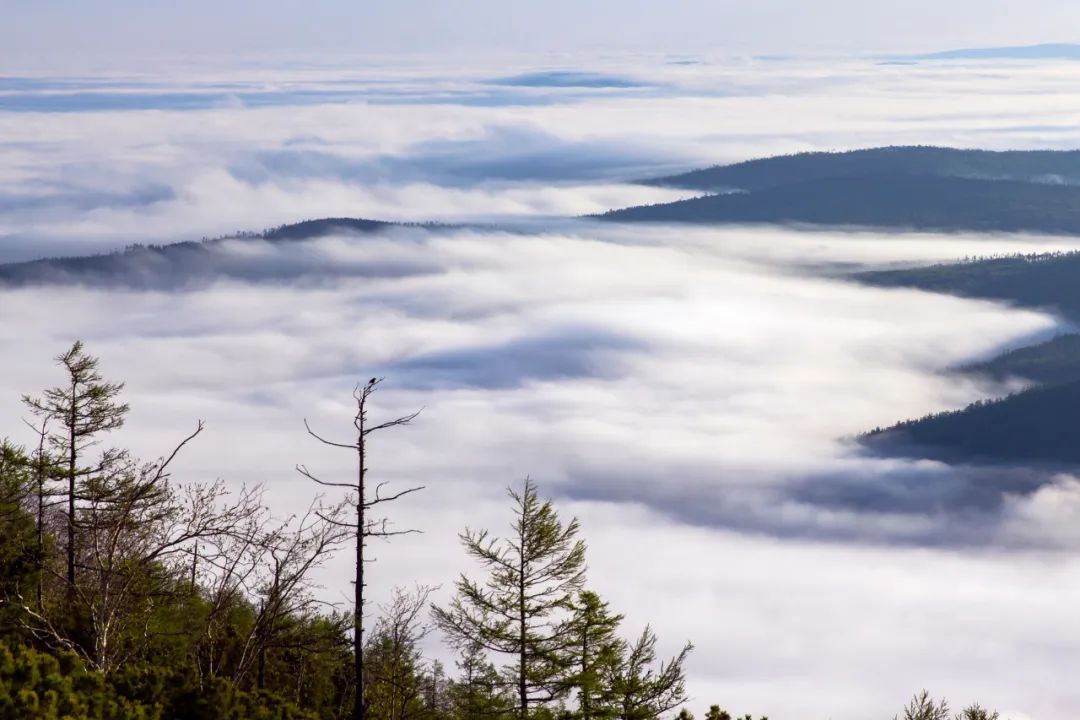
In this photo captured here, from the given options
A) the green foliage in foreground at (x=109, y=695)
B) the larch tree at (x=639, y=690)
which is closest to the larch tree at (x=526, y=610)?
the larch tree at (x=639, y=690)

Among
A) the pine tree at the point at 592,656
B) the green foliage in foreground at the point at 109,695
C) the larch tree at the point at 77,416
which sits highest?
the larch tree at the point at 77,416

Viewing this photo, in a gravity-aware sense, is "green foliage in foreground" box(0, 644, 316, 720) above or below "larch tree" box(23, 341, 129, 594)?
below

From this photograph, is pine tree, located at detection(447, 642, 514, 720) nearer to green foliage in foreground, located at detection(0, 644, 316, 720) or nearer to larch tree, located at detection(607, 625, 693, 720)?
larch tree, located at detection(607, 625, 693, 720)

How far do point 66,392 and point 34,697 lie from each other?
78.2ft

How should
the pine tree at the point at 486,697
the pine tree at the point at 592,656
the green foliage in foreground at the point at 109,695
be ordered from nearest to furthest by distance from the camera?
the green foliage in foreground at the point at 109,695
the pine tree at the point at 486,697
the pine tree at the point at 592,656

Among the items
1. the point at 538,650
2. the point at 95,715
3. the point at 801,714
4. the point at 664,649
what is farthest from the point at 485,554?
the point at 664,649

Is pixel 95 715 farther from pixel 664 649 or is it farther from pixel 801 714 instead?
pixel 664 649

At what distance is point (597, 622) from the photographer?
1394 inches

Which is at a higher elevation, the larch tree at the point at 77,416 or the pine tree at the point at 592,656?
the larch tree at the point at 77,416

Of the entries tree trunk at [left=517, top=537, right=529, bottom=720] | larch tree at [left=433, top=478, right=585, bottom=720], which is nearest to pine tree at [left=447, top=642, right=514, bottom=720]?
larch tree at [left=433, top=478, right=585, bottom=720]

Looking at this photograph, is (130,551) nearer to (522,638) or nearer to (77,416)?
(522,638)

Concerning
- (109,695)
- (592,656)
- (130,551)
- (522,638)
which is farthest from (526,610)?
(109,695)

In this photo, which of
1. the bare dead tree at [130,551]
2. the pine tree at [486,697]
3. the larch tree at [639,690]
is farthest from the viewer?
the larch tree at [639,690]

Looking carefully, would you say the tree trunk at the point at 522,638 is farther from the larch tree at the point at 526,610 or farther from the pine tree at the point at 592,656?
the pine tree at the point at 592,656
